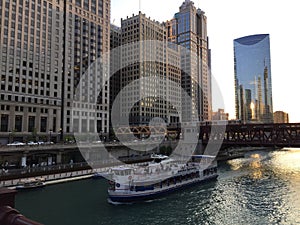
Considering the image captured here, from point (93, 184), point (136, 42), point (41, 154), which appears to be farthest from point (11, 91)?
point (136, 42)

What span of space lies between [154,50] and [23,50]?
9856 cm

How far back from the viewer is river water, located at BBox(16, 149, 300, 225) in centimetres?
3591

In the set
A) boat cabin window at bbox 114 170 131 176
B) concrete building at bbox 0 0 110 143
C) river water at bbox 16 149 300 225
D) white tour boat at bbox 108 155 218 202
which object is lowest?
river water at bbox 16 149 300 225

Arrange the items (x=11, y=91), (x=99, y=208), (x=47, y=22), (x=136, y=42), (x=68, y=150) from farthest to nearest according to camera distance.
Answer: (x=136, y=42) → (x=47, y=22) → (x=11, y=91) → (x=68, y=150) → (x=99, y=208)

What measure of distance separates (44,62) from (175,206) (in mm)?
86145

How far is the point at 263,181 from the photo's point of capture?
6141 centimetres

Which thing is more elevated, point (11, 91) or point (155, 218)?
point (11, 91)

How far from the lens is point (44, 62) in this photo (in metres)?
106

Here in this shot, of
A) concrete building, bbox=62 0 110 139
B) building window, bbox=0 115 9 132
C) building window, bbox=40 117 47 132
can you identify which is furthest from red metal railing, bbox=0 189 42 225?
concrete building, bbox=62 0 110 139

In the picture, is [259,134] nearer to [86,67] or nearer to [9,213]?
[86,67]

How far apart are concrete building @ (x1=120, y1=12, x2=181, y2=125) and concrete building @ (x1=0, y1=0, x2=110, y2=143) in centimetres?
4222

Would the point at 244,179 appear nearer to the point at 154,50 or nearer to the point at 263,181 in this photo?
the point at 263,181

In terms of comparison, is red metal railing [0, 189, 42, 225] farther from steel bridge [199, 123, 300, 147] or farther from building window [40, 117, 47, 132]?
building window [40, 117, 47, 132]

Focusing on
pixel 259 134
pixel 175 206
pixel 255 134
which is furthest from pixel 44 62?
pixel 175 206
